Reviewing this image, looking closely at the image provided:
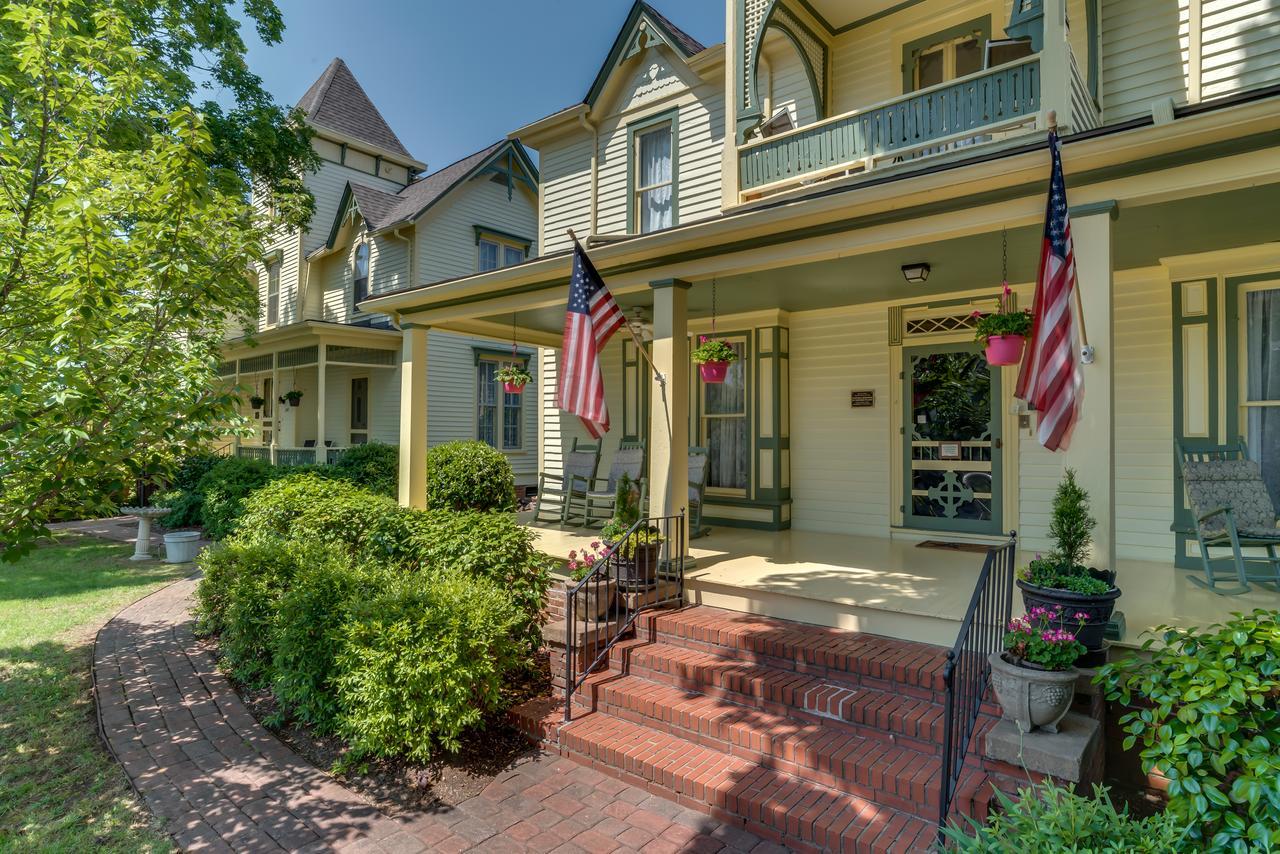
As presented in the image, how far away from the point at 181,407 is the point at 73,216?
44.5 inches

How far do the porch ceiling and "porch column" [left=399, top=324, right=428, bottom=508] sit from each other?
1718mm

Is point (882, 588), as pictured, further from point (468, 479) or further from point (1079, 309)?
point (468, 479)

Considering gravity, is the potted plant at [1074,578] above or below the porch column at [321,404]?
below

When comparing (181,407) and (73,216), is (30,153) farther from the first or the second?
(181,407)

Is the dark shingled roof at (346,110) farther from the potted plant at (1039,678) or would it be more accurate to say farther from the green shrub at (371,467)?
the potted plant at (1039,678)

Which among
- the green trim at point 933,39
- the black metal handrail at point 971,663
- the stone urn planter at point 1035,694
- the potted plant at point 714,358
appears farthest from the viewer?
the green trim at point 933,39

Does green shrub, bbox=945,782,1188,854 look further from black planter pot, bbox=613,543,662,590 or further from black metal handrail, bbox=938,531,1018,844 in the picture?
black planter pot, bbox=613,543,662,590

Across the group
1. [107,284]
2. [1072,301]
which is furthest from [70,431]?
[1072,301]

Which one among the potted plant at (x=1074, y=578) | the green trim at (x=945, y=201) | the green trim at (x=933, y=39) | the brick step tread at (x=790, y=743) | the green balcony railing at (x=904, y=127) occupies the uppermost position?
the green trim at (x=933, y=39)

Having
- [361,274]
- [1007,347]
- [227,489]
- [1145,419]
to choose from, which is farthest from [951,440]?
[361,274]

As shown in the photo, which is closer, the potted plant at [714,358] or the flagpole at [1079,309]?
the flagpole at [1079,309]

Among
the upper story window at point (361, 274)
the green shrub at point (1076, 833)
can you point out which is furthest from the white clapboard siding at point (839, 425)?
the upper story window at point (361, 274)

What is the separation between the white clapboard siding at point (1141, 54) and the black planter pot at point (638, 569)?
19.3ft

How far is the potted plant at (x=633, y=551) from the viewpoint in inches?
205
